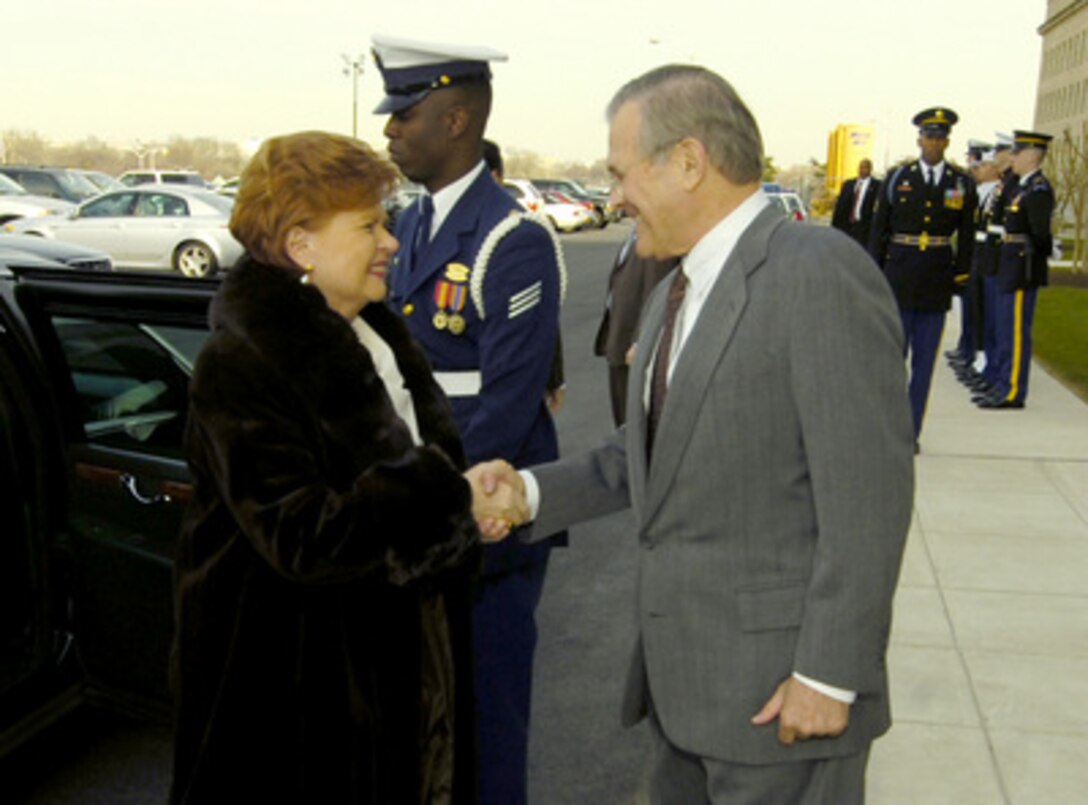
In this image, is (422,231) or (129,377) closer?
(422,231)

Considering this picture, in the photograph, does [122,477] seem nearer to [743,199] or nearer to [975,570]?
[743,199]

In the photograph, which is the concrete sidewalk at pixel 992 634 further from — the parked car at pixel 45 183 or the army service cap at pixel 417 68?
the parked car at pixel 45 183

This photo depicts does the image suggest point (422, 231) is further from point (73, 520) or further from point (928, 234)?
point (928, 234)

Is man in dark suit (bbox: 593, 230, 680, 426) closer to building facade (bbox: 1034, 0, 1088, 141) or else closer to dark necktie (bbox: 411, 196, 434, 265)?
dark necktie (bbox: 411, 196, 434, 265)

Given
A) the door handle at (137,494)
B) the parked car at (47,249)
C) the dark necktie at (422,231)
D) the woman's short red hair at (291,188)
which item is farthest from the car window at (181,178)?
the woman's short red hair at (291,188)

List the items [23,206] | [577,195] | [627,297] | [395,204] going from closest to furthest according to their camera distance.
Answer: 1. [627,297]
2. [395,204]
3. [23,206]
4. [577,195]

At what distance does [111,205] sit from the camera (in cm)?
1939

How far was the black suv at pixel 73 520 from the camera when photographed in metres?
2.99

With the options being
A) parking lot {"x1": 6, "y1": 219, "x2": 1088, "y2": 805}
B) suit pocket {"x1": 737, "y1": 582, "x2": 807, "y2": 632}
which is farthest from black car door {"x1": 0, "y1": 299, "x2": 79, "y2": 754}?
suit pocket {"x1": 737, "y1": 582, "x2": 807, "y2": 632}

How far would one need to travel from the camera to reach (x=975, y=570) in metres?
5.42

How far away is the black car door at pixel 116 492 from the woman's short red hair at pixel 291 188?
79cm

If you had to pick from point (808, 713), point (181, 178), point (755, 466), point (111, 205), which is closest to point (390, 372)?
point (755, 466)

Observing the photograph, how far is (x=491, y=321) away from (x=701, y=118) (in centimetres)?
99

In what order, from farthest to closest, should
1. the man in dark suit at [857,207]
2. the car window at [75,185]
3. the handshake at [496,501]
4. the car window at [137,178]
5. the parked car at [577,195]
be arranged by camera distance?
the parked car at [577,195], the car window at [137,178], the car window at [75,185], the man in dark suit at [857,207], the handshake at [496,501]
